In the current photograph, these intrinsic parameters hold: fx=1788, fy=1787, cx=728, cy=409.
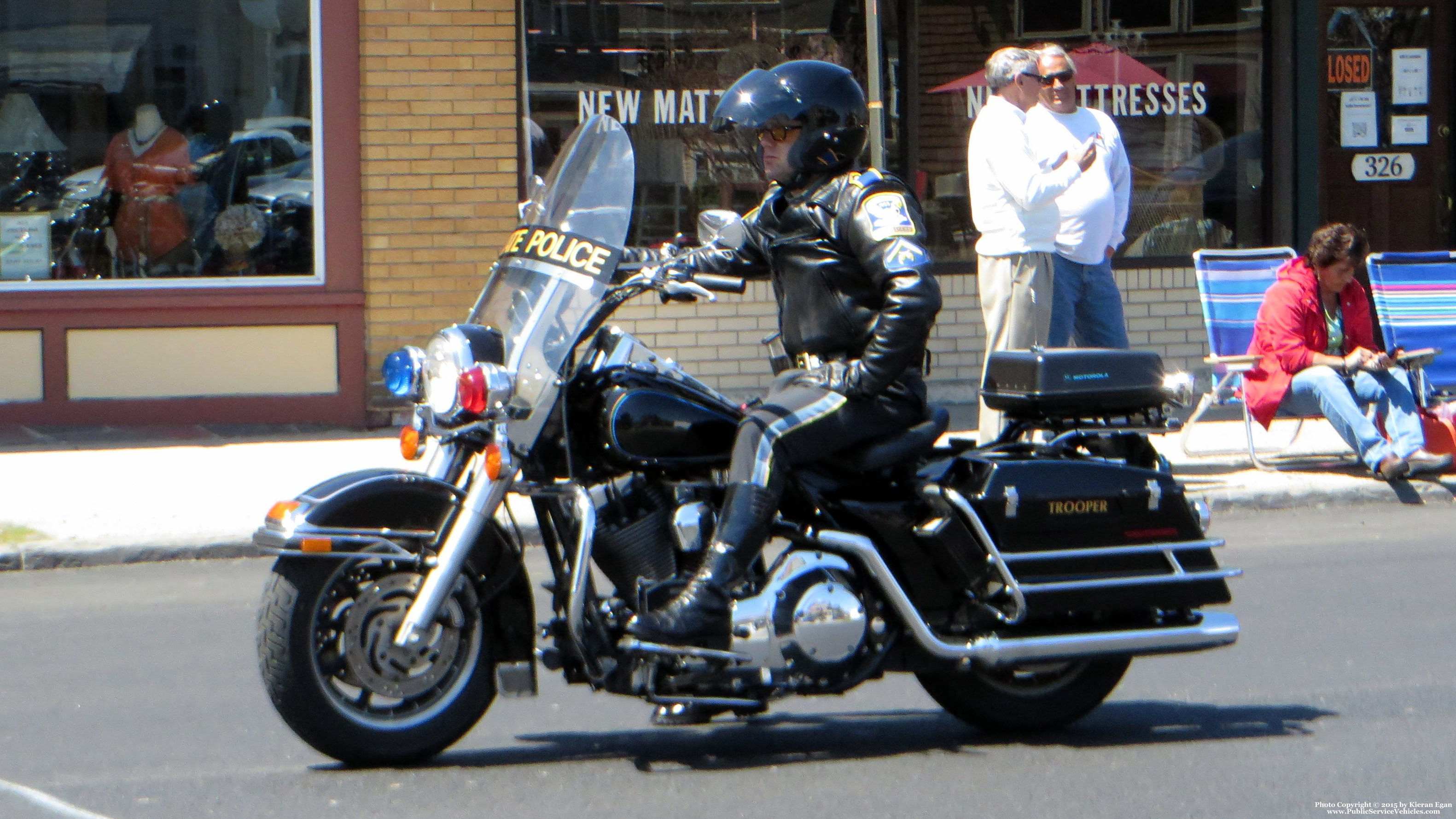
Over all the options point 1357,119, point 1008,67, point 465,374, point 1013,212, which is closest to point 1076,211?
point 1013,212

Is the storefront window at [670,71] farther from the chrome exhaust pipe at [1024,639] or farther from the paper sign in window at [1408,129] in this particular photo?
the chrome exhaust pipe at [1024,639]

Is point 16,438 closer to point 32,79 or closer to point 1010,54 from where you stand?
point 32,79

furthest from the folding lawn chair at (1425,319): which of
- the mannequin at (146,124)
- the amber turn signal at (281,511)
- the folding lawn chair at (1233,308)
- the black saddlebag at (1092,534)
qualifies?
the mannequin at (146,124)

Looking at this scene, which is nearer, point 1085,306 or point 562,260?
point 562,260

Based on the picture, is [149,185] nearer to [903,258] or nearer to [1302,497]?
[1302,497]

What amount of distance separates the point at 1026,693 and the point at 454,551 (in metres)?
1.63

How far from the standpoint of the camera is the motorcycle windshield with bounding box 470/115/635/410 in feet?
14.2

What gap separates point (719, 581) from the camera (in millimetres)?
4266

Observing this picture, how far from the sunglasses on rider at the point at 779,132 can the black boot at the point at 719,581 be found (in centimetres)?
90

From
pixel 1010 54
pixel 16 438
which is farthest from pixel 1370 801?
pixel 16 438

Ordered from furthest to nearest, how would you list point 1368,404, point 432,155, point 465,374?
1. point 432,155
2. point 1368,404
3. point 465,374

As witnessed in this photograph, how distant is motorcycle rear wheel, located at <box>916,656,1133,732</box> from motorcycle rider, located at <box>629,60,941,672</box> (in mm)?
767

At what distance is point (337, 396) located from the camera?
415 inches

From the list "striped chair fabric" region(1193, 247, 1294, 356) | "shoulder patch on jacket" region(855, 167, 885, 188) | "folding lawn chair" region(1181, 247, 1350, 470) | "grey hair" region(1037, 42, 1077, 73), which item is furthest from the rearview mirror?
"striped chair fabric" region(1193, 247, 1294, 356)
